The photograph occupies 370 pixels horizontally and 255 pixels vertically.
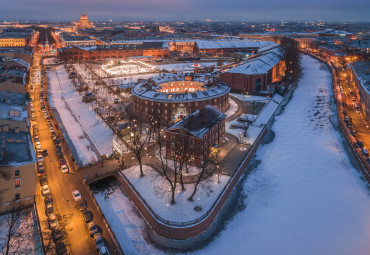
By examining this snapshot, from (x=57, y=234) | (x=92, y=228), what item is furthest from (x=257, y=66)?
(x=57, y=234)

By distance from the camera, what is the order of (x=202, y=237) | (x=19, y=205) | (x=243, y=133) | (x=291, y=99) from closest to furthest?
(x=202, y=237)
(x=19, y=205)
(x=243, y=133)
(x=291, y=99)

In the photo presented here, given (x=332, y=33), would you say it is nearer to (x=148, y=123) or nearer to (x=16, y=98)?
(x=148, y=123)

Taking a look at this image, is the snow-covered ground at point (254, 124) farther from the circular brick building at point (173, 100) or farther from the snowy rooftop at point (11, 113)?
the snowy rooftop at point (11, 113)

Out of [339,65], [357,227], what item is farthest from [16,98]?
[339,65]

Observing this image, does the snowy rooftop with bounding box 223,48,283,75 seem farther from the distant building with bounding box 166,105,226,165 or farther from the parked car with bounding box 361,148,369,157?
the parked car with bounding box 361,148,369,157

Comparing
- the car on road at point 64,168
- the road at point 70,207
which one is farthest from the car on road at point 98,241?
the car on road at point 64,168

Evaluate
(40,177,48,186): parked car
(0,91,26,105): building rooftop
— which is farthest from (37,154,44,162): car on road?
(0,91,26,105): building rooftop
